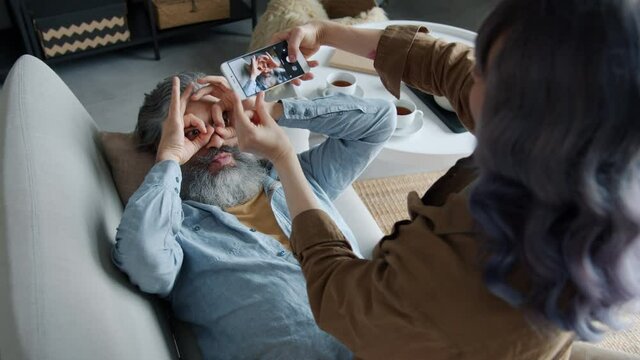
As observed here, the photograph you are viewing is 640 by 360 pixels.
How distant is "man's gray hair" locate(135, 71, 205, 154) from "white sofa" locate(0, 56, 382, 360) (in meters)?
0.16

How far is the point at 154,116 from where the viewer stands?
1.37 metres

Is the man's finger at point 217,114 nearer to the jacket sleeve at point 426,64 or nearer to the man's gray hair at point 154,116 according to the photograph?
the man's gray hair at point 154,116

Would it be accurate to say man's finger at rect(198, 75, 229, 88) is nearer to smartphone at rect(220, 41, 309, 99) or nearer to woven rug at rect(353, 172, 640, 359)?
smartphone at rect(220, 41, 309, 99)

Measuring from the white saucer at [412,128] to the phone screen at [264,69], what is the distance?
1.54 ft

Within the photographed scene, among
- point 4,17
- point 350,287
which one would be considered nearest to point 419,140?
point 350,287

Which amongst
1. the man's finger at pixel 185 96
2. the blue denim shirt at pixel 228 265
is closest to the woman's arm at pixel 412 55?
the blue denim shirt at pixel 228 265

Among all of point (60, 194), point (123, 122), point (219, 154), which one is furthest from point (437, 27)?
point (60, 194)

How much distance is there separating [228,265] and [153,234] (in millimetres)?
212

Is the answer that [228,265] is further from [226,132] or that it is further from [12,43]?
[12,43]

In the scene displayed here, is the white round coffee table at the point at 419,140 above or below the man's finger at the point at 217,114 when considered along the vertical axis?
below

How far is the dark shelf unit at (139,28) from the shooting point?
8.22 ft

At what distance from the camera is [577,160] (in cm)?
52

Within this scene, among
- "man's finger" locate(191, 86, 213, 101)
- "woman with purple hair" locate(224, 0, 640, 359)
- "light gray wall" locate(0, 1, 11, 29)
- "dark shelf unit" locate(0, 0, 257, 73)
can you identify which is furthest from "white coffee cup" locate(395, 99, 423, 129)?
"light gray wall" locate(0, 1, 11, 29)

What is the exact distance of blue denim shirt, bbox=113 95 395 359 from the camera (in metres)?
1.00
